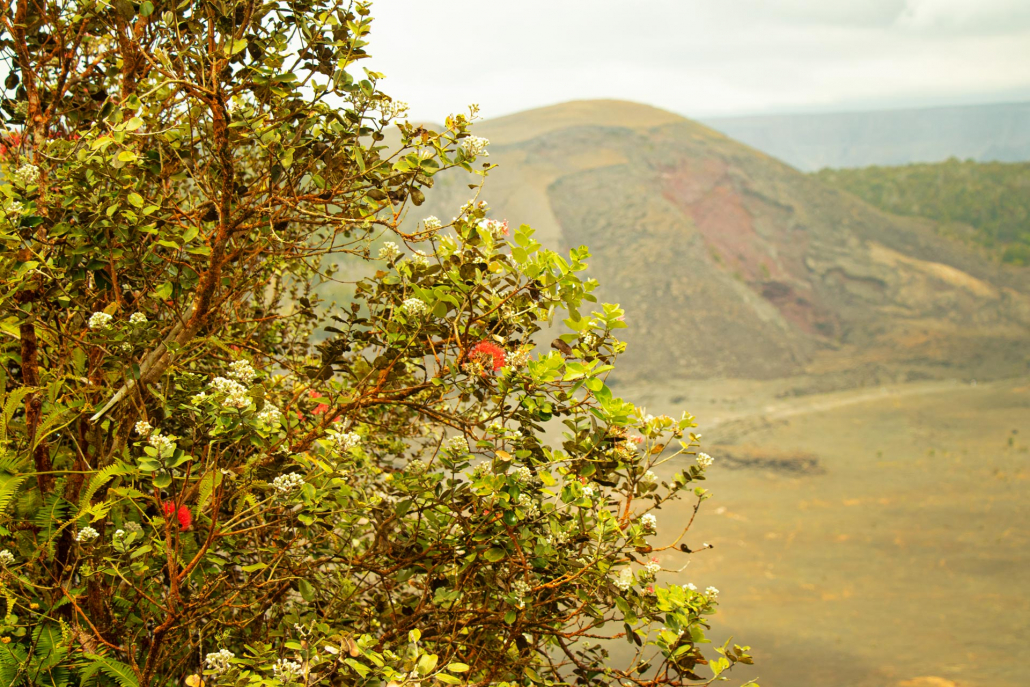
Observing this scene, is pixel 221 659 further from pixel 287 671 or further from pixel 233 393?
pixel 233 393

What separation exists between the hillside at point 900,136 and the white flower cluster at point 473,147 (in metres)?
97.5

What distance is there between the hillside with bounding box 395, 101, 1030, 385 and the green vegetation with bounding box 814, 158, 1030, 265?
1790mm

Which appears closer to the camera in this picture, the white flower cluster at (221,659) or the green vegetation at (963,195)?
the white flower cluster at (221,659)

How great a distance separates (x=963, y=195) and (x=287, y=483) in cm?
3904

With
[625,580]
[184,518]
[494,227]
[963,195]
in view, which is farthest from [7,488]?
[963,195]

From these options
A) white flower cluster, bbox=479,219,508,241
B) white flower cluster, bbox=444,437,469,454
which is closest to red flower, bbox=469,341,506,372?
white flower cluster, bbox=444,437,469,454

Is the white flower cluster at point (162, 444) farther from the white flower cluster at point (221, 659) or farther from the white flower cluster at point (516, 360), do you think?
the white flower cluster at point (516, 360)

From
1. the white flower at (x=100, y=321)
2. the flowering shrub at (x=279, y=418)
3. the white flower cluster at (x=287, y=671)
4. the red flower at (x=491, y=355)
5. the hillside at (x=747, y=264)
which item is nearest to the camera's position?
the white flower cluster at (x=287, y=671)

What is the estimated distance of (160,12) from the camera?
2.56 m

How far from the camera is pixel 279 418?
2.01 meters

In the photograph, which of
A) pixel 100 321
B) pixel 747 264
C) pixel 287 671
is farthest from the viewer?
pixel 747 264

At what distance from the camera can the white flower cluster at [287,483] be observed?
192 cm

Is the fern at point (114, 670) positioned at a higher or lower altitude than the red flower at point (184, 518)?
lower

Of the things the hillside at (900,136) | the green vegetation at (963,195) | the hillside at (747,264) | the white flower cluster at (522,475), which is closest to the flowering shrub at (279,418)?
the white flower cluster at (522,475)
